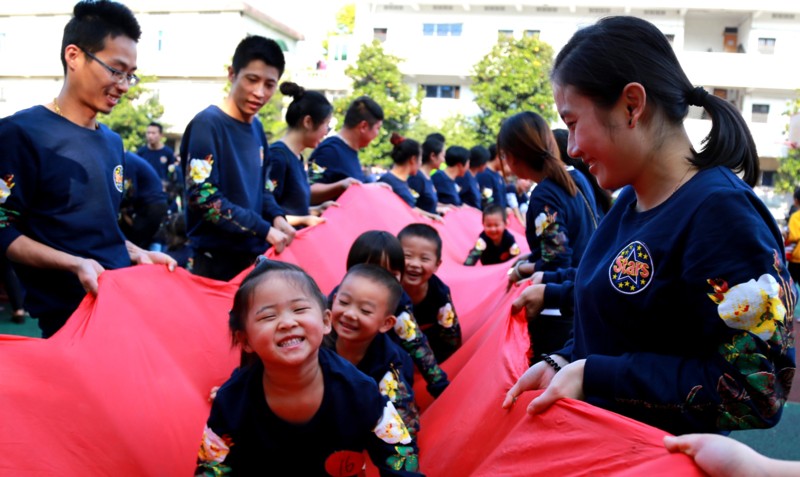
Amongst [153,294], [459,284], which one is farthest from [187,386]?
[459,284]

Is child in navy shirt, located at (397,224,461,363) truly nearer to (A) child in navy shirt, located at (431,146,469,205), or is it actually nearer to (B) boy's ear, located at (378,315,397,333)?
(B) boy's ear, located at (378,315,397,333)

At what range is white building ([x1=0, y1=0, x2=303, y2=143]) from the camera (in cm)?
3100

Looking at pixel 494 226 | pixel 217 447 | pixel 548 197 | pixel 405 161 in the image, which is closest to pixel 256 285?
pixel 217 447

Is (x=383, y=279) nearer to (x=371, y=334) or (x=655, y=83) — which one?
(x=371, y=334)

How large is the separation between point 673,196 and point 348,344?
170cm

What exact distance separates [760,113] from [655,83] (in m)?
29.8

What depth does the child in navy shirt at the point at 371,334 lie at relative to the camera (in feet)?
9.61

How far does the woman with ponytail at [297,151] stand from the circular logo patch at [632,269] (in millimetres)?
2964

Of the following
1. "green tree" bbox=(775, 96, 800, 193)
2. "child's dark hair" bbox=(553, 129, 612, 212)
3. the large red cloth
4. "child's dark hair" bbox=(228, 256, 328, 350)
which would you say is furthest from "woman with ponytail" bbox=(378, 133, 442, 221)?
"green tree" bbox=(775, 96, 800, 193)

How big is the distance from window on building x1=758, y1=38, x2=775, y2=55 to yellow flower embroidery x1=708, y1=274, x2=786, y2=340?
102ft

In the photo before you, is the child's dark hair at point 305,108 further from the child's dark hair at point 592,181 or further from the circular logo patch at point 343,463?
the circular logo patch at point 343,463

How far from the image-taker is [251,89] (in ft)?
11.9

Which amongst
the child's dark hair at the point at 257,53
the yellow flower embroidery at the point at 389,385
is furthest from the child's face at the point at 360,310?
the child's dark hair at the point at 257,53

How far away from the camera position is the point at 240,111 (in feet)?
12.0
